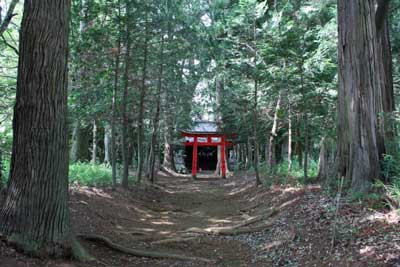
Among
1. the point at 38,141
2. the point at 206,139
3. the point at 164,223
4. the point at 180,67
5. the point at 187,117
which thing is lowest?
the point at 164,223

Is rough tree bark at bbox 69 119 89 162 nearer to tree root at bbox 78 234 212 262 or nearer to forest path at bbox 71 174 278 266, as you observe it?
forest path at bbox 71 174 278 266

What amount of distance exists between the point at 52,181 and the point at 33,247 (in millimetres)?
848

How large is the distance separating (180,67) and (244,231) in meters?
9.53

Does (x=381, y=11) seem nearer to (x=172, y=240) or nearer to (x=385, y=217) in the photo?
(x=385, y=217)

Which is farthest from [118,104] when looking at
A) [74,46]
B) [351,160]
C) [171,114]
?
[351,160]

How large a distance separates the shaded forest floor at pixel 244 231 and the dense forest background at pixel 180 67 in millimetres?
1252

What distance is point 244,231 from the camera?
8891mm

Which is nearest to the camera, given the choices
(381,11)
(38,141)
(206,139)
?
(38,141)

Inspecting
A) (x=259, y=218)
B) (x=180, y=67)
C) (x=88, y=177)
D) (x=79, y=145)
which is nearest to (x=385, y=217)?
(x=259, y=218)

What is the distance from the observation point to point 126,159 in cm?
1326

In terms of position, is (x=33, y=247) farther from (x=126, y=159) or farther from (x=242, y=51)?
(x=242, y=51)

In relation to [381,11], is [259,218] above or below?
below

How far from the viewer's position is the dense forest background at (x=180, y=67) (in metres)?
12.0

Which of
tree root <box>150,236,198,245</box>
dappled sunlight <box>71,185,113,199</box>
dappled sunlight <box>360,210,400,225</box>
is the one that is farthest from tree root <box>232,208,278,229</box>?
dappled sunlight <box>71,185,113,199</box>
